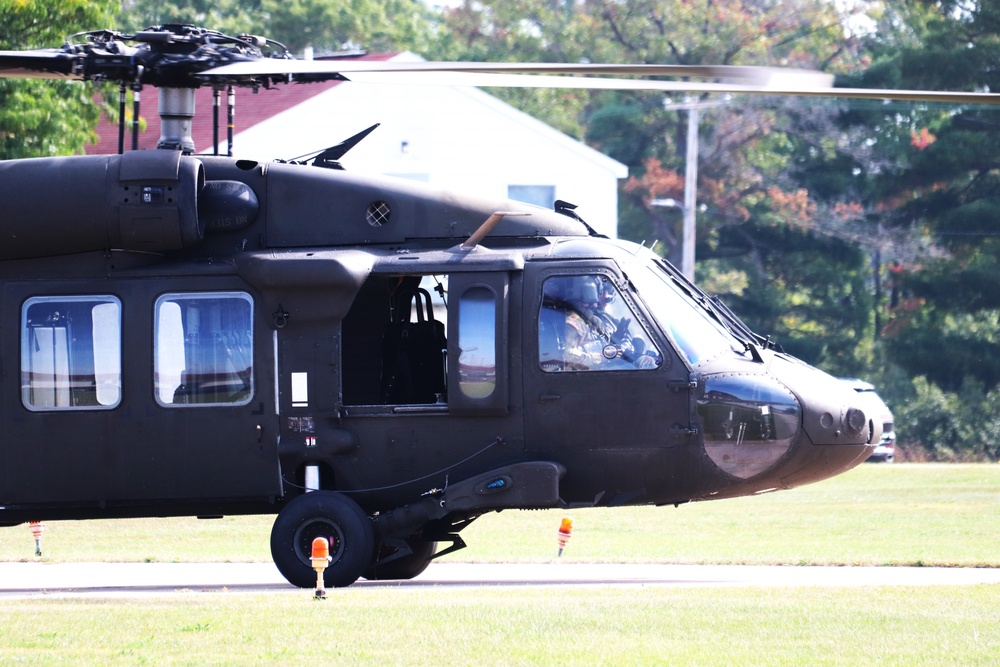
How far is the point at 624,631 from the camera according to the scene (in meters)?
9.36

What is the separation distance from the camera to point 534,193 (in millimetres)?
37688

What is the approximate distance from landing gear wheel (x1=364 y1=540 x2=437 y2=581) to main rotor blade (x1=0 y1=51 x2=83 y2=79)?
4770 millimetres

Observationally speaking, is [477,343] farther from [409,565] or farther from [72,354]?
[72,354]

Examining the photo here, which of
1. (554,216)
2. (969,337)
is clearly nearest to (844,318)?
(969,337)

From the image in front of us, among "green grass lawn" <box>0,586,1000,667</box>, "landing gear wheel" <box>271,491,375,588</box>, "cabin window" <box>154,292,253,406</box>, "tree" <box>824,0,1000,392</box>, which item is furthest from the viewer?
Result: "tree" <box>824,0,1000,392</box>

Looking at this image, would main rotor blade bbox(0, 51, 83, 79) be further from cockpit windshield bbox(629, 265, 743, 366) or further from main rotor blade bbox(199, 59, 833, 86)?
cockpit windshield bbox(629, 265, 743, 366)

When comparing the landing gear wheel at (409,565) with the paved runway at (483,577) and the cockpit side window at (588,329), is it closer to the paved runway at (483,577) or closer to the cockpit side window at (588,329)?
the paved runway at (483,577)

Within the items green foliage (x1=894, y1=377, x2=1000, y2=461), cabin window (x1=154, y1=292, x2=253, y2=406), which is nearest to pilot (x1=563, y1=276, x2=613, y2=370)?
cabin window (x1=154, y1=292, x2=253, y2=406)

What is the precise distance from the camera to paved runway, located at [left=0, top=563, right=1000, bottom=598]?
1267 centimetres

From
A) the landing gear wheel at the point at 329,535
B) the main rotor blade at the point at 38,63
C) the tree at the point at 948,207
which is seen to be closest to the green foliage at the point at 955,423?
the tree at the point at 948,207

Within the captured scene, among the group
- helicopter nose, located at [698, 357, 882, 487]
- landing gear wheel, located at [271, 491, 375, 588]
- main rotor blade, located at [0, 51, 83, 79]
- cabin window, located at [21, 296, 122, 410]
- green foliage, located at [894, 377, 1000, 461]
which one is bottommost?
green foliage, located at [894, 377, 1000, 461]

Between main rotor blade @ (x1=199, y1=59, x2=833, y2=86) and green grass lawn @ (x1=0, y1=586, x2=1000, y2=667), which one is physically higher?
main rotor blade @ (x1=199, y1=59, x2=833, y2=86)

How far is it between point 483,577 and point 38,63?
575 cm

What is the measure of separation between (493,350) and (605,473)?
4.26 feet
